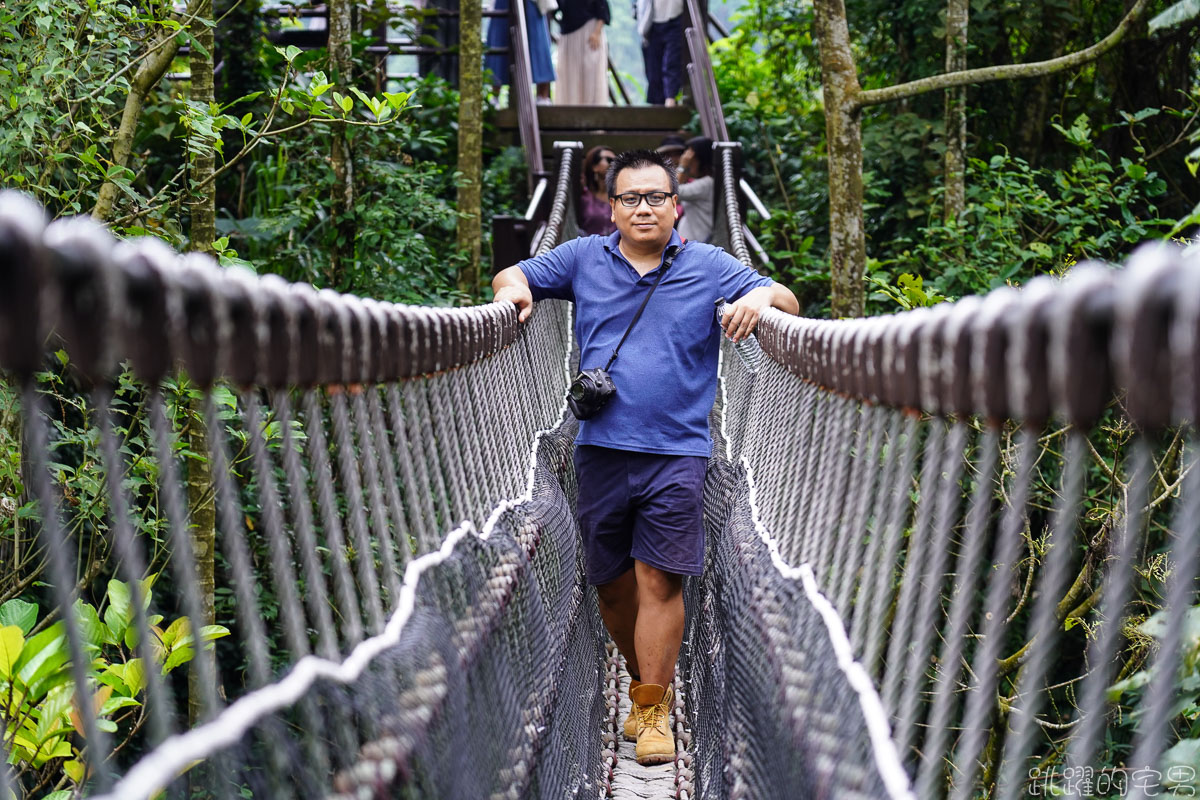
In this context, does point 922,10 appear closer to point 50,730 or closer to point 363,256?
point 363,256

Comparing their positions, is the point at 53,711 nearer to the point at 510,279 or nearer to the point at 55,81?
the point at 510,279

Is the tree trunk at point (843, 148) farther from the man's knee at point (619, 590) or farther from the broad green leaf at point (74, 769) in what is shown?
the broad green leaf at point (74, 769)

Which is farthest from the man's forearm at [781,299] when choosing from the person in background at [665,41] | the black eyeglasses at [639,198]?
the person in background at [665,41]

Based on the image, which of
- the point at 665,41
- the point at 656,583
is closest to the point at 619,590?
the point at 656,583

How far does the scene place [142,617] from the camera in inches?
34.5

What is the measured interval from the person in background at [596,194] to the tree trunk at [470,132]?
2.22 ft

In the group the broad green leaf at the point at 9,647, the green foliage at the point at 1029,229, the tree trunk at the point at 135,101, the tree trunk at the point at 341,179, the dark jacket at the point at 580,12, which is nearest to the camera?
the broad green leaf at the point at 9,647

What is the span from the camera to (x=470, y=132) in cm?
587

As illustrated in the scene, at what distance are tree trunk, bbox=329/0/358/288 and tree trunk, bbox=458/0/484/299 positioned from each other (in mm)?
525

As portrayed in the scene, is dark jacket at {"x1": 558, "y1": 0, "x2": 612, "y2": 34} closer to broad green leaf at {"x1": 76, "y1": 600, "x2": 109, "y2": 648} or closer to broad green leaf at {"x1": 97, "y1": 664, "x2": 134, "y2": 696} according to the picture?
broad green leaf at {"x1": 76, "y1": 600, "x2": 109, "y2": 648}

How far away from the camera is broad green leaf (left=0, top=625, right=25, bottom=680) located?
1.99 m

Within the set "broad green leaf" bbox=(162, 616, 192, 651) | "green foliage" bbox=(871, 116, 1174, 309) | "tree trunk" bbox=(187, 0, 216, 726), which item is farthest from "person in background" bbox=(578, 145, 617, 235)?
"broad green leaf" bbox=(162, 616, 192, 651)

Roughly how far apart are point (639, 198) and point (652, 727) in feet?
3.99

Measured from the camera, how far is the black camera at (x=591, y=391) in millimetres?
2689
